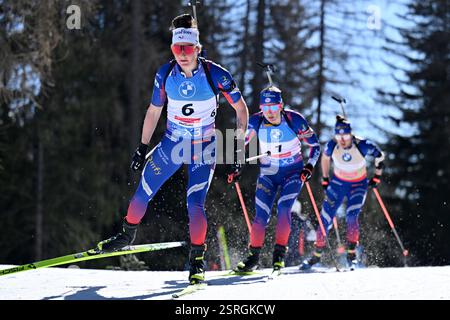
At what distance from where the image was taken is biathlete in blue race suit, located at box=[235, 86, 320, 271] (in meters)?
6.86

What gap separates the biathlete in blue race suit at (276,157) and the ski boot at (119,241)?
1.91 metres

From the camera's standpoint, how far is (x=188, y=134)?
17.5 feet

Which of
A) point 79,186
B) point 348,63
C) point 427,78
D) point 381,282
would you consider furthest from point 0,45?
point 427,78

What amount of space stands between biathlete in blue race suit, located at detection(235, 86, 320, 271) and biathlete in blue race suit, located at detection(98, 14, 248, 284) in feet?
5.61

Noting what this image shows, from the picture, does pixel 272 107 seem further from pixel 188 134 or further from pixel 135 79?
pixel 135 79

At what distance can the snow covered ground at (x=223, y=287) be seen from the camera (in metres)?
4.41

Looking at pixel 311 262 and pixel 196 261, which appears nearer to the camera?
pixel 196 261

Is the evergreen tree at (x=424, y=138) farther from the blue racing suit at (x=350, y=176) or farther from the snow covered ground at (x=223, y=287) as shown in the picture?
the snow covered ground at (x=223, y=287)

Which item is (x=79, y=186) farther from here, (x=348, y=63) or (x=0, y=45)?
(x=348, y=63)

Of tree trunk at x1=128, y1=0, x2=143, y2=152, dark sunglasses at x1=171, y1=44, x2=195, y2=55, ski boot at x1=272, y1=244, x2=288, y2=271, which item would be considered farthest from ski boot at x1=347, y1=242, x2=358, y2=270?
tree trunk at x1=128, y1=0, x2=143, y2=152

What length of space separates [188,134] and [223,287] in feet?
4.53

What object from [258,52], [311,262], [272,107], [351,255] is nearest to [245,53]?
[258,52]

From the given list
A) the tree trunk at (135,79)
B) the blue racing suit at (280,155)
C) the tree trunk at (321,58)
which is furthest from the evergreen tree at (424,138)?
the blue racing suit at (280,155)

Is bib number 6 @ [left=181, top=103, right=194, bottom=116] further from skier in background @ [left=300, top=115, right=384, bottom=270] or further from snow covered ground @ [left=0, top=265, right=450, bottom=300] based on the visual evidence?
skier in background @ [left=300, top=115, right=384, bottom=270]
